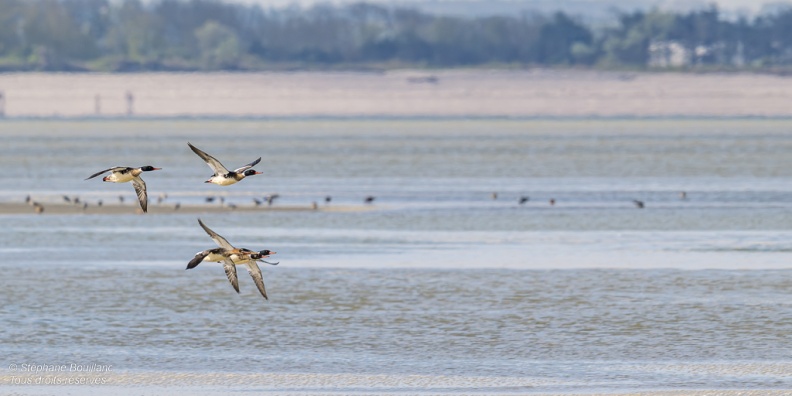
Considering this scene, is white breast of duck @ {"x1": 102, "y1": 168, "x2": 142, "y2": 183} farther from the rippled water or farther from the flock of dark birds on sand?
the rippled water

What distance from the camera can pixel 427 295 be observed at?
2953 cm

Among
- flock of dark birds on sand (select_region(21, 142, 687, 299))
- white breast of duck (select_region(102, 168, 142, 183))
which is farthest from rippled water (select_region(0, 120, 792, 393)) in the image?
→ white breast of duck (select_region(102, 168, 142, 183))

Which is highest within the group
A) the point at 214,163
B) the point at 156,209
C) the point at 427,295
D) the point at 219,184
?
the point at 214,163

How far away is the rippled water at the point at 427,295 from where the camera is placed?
22.3 metres

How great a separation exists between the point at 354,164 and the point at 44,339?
68.3m

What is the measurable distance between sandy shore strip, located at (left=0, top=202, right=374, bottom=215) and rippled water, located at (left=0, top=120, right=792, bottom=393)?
50.2 inches

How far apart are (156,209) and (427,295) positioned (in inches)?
925

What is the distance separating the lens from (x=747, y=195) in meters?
58.6

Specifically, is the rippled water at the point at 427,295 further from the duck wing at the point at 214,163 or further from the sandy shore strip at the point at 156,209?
the duck wing at the point at 214,163

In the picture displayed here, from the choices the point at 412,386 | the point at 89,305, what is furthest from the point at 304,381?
the point at 89,305

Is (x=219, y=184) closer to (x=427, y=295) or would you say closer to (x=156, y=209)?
(x=427, y=295)

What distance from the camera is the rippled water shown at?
22312mm

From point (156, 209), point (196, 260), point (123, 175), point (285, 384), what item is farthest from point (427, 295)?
point (156, 209)

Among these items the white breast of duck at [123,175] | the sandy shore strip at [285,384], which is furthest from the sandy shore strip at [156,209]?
the white breast of duck at [123,175]
